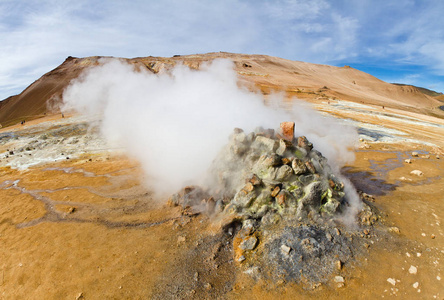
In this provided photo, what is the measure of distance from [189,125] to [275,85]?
32215mm

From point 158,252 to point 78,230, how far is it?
2250 millimetres

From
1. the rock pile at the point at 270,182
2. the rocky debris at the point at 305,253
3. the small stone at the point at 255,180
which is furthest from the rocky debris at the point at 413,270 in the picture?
the small stone at the point at 255,180

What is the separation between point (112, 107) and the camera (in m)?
15.7

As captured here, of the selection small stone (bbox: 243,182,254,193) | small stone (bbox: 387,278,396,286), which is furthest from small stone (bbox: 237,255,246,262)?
small stone (bbox: 387,278,396,286)

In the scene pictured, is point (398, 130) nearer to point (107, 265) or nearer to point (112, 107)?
point (107, 265)

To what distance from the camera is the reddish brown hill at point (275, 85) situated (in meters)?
32.1

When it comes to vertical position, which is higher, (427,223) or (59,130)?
(59,130)

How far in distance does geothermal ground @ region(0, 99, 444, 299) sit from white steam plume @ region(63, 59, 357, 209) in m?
0.99

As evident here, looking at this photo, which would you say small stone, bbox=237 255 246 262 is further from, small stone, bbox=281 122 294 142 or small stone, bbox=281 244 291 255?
small stone, bbox=281 122 294 142

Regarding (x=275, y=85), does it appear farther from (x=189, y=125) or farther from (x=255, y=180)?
(x=255, y=180)

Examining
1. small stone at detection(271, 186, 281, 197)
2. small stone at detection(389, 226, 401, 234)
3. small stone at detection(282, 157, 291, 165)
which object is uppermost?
small stone at detection(282, 157, 291, 165)

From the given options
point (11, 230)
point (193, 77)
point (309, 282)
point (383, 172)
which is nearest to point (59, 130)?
point (193, 77)

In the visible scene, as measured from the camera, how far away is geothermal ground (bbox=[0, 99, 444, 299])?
139 inches

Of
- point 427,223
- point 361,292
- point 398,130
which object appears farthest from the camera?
point 398,130
